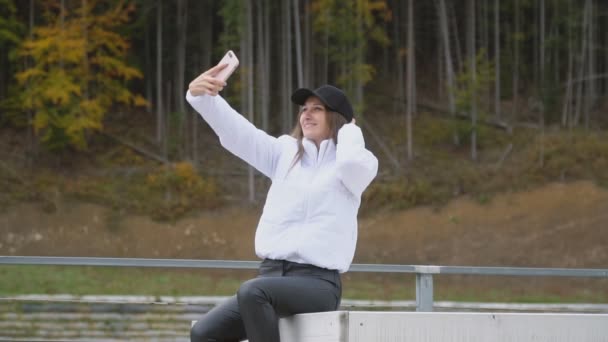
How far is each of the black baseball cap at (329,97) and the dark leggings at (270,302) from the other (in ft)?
2.42

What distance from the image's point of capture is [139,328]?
8.05 metres

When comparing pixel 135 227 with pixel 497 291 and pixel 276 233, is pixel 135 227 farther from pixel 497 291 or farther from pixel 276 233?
pixel 276 233

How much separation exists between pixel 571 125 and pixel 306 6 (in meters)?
12.5

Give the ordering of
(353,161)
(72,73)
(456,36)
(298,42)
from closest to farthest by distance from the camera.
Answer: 1. (353,161)
2. (72,73)
3. (298,42)
4. (456,36)

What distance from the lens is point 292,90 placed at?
42.7 m

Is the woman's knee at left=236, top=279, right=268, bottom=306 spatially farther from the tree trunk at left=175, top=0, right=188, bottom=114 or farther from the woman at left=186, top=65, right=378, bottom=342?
the tree trunk at left=175, top=0, right=188, bottom=114

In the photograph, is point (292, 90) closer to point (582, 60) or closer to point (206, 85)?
point (582, 60)

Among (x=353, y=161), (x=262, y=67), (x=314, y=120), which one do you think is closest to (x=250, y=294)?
(x=353, y=161)

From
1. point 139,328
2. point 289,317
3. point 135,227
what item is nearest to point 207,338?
point 289,317

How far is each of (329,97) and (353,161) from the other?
420 mm

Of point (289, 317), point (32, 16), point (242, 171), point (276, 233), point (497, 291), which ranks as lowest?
point (497, 291)

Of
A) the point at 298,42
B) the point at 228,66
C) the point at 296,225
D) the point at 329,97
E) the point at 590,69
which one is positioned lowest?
the point at 296,225

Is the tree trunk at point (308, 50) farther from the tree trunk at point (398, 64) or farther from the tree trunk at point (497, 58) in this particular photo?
the tree trunk at point (497, 58)

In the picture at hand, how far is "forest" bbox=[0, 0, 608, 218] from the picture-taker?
3728 centimetres
